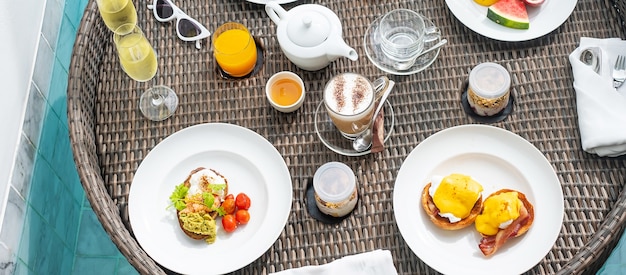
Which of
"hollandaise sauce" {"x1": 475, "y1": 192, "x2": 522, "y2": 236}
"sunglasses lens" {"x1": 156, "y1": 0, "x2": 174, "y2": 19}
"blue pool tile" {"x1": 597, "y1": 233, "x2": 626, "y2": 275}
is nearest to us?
"hollandaise sauce" {"x1": 475, "y1": 192, "x2": 522, "y2": 236}

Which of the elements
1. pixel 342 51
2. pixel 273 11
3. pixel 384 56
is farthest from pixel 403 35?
pixel 273 11

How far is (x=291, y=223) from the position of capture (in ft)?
5.05

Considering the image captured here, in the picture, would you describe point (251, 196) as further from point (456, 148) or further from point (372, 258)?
point (456, 148)

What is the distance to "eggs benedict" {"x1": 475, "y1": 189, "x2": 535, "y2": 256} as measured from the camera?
1417 millimetres

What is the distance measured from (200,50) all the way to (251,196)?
414 mm

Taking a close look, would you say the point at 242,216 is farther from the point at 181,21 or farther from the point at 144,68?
the point at 181,21

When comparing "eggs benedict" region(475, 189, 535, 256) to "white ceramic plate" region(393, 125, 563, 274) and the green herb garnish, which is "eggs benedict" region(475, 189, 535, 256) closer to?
"white ceramic plate" region(393, 125, 563, 274)

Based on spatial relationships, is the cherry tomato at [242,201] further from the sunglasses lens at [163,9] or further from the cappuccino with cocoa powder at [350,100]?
the sunglasses lens at [163,9]

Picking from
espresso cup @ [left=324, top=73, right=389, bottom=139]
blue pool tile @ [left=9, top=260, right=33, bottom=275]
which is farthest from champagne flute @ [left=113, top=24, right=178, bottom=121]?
blue pool tile @ [left=9, top=260, right=33, bottom=275]

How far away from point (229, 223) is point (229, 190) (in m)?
0.09

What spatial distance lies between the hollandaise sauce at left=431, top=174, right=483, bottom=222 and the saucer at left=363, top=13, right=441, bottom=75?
0.32 m

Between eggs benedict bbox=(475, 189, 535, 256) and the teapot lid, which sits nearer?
eggs benedict bbox=(475, 189, 535, 256)

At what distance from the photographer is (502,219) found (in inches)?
55.6

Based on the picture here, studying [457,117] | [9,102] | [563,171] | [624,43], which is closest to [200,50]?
[9,102]
